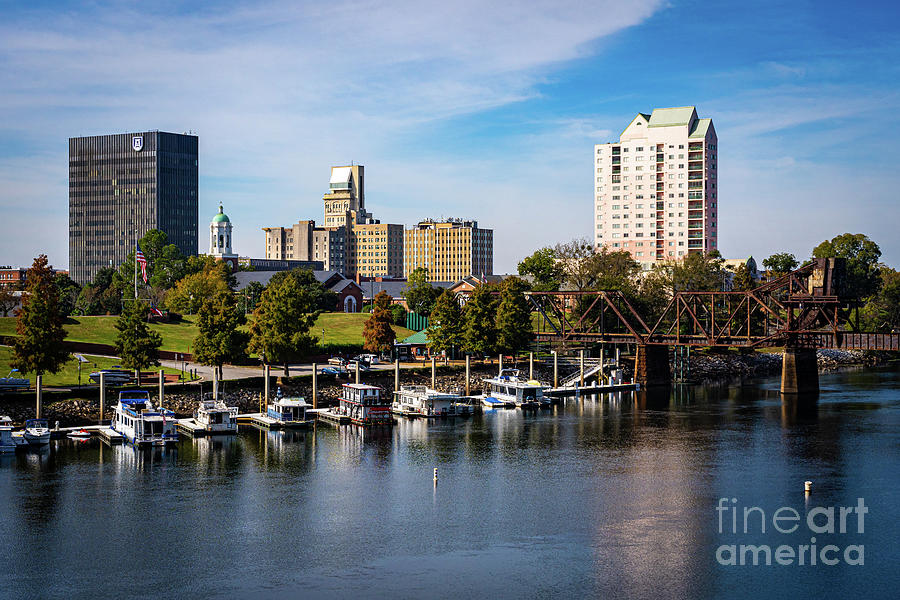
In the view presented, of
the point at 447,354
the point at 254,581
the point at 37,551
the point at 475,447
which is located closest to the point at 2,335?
the point at 447,354

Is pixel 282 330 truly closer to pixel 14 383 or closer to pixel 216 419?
pixel 216 419

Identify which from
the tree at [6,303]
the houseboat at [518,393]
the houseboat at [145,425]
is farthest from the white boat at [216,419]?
the tree at [6,303]

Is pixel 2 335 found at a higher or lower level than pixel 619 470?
higher

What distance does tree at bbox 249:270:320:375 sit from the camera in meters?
124

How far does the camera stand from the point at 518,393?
423 feet

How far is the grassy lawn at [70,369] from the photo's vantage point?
11306cm

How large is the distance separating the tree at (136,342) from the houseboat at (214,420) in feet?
46.9

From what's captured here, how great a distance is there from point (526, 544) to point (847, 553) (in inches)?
762

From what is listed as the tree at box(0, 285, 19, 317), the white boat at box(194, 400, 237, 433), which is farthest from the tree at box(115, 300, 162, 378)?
the tree at box(0, 285, 19, 317)

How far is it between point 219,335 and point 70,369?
824 inches

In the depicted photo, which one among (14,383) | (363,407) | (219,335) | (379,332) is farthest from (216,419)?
(379,332)

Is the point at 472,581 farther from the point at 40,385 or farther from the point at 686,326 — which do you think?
the point at 686,326

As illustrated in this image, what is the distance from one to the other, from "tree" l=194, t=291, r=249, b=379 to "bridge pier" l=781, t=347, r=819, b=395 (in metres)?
74.9

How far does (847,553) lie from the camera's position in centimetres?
5925
